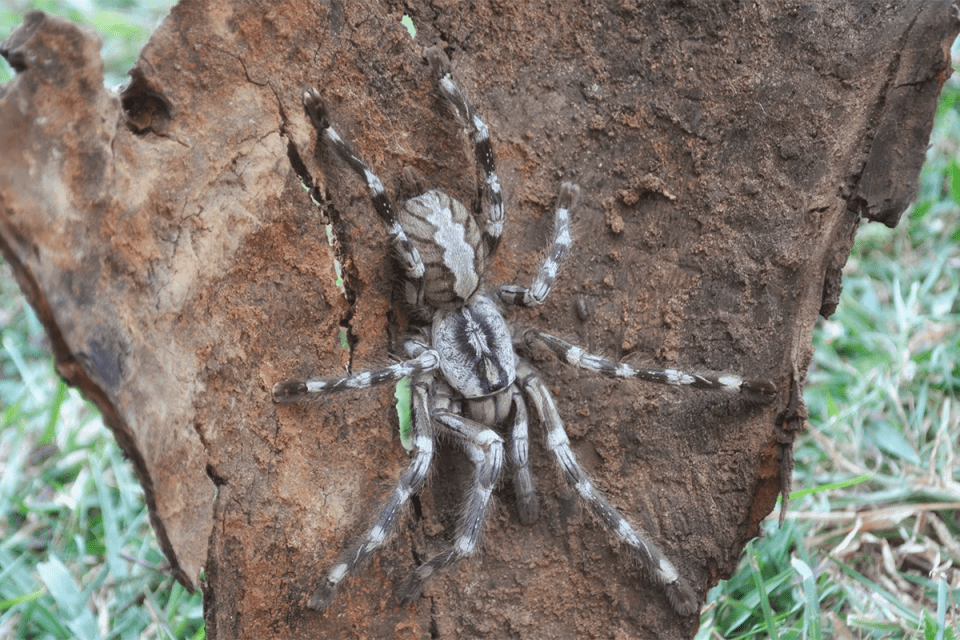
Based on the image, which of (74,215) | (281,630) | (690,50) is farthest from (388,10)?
(281,630)

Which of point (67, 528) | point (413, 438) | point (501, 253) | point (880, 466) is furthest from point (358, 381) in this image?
point (880, 466)

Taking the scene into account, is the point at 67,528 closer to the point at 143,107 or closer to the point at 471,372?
the point at 471,372

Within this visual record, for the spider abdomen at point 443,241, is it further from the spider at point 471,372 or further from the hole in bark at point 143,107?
the hole in bark at point 143,107

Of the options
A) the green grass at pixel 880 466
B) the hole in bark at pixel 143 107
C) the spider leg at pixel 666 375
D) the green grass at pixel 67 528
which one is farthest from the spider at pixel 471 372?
the green grass at pixel 67 528

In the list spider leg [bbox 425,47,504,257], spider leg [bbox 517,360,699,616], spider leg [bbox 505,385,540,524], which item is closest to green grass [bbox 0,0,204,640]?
spider leg [bbox 505,385,540,524]

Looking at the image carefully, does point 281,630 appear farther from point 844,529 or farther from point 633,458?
point 844,529

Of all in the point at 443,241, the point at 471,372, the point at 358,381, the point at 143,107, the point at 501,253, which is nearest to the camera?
the point at 143,107

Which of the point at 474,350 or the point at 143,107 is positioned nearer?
the point at 143,107
